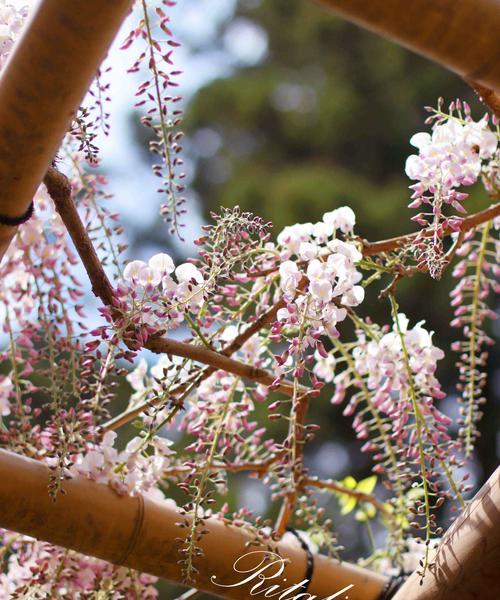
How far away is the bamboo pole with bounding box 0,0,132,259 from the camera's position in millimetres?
432

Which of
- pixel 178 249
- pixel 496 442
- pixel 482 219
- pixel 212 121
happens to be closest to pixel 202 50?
pixel 212 121

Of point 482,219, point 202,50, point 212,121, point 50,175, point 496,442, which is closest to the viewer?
point 50,175

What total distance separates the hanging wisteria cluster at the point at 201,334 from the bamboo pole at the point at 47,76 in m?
0.12

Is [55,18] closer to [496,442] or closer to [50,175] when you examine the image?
[50,175]

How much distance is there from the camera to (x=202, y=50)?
5418 millimetres

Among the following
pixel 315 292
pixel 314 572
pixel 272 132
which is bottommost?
pixel 314 572

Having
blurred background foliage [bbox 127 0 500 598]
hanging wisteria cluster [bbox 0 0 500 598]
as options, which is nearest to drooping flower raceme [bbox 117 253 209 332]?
hanging wisteria cluster [bbox 0 0 500 598]

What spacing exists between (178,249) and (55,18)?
384 centimetres

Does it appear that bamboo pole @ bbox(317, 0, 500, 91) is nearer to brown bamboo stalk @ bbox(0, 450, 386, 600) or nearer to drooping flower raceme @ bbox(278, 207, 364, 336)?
drooping flower raceme @ bbox(278, 207, 364, 336)

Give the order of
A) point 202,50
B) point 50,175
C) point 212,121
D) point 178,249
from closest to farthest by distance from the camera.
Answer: point 50,175
point 178,249
point 212,121
point 202,50

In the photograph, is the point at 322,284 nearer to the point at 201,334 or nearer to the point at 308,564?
the point at 201,334

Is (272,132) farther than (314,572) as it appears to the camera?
Yes

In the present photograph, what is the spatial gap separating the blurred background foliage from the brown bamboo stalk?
331 centimetres

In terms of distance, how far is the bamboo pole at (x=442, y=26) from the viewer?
0.43 metres
